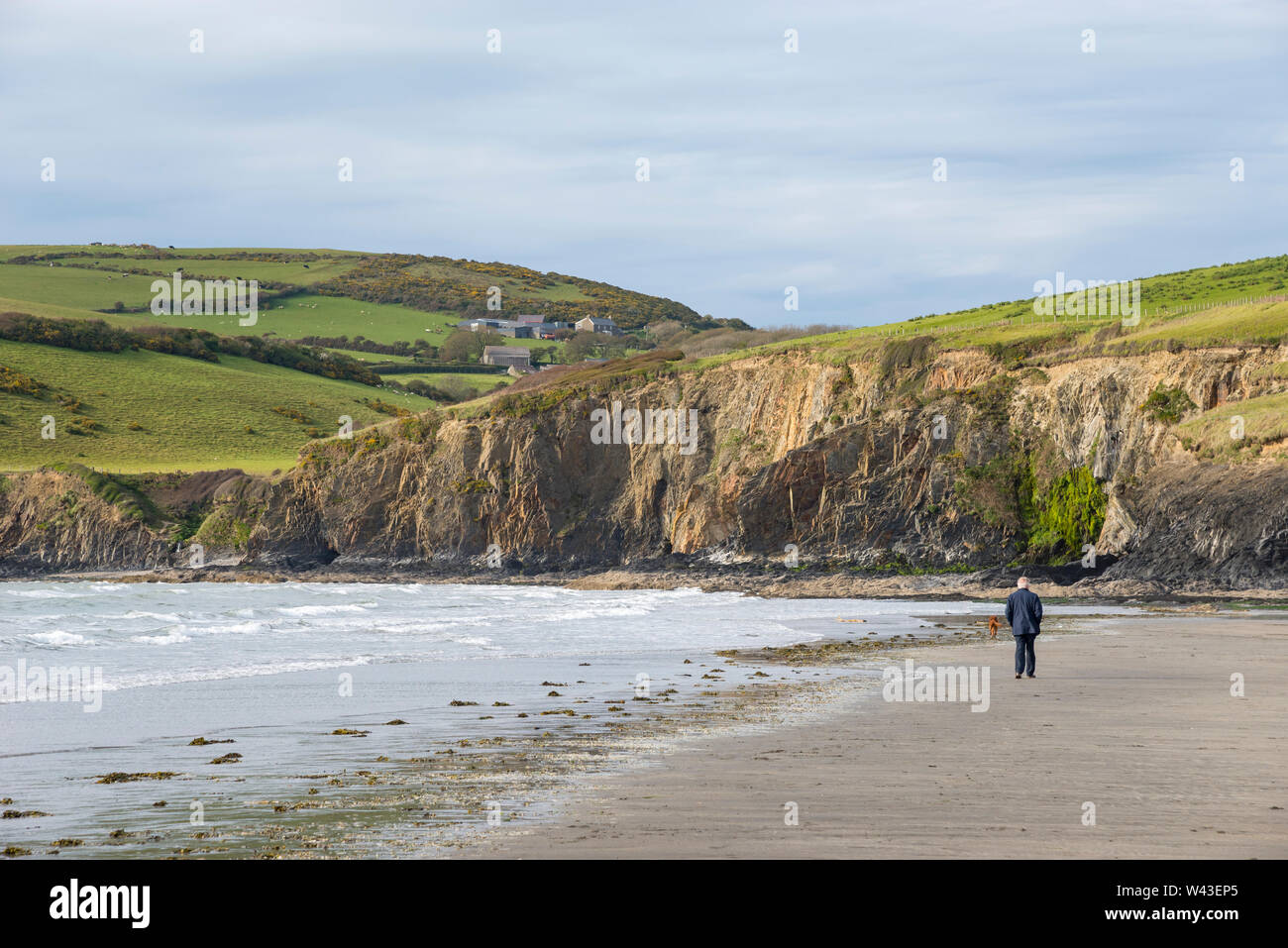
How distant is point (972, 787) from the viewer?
9.70m

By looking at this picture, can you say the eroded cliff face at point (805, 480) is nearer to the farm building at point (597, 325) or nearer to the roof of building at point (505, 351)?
the roof of building at point (505, 351)

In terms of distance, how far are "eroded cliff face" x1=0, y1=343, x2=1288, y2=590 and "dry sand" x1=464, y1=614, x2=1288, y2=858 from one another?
104ft

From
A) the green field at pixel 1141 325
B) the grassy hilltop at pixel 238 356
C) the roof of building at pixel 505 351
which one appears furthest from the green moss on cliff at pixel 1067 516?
the roof of building at pixel 505 351

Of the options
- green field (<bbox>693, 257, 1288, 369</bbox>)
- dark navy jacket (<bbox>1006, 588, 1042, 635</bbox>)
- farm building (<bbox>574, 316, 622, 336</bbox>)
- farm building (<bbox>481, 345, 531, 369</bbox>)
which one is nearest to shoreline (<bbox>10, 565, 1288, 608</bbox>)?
green field (<bbox>693, 257, 1288, 369</bbox>)

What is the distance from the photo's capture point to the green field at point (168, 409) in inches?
3290

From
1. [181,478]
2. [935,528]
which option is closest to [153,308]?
[181,478]

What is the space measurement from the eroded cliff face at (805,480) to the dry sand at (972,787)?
31747 millimetres

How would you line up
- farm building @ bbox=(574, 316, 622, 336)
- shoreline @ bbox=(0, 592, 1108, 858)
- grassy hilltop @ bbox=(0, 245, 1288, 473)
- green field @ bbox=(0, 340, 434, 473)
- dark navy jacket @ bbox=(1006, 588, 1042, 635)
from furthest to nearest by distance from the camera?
farm building @ bbox=(574, 316, 622, 336) < green field @ bbox=(0, 340, 434, 473) < grassy hilltop @ bbox=(0, 245, 1288, 473) < dark navy jacket @ bbox=(1006, 588, 1042, 635) < shoreline @ bbox=(0, 592, 1108, 858)

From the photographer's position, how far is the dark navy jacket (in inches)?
734

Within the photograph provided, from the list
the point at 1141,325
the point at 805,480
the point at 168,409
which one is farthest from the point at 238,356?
the point at 1141,325

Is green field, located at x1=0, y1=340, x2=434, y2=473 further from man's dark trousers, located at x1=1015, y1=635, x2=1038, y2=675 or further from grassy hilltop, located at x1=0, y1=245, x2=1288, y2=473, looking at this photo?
man's dark trousers, located at x1=1015, y1=635, x2=1038, y2=675

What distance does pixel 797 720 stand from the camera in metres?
14.2

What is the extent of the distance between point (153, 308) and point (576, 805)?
138872 millimetres

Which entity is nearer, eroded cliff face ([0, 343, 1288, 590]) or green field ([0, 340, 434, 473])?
eroded cliff face ([0, 343, 1288, 590])
